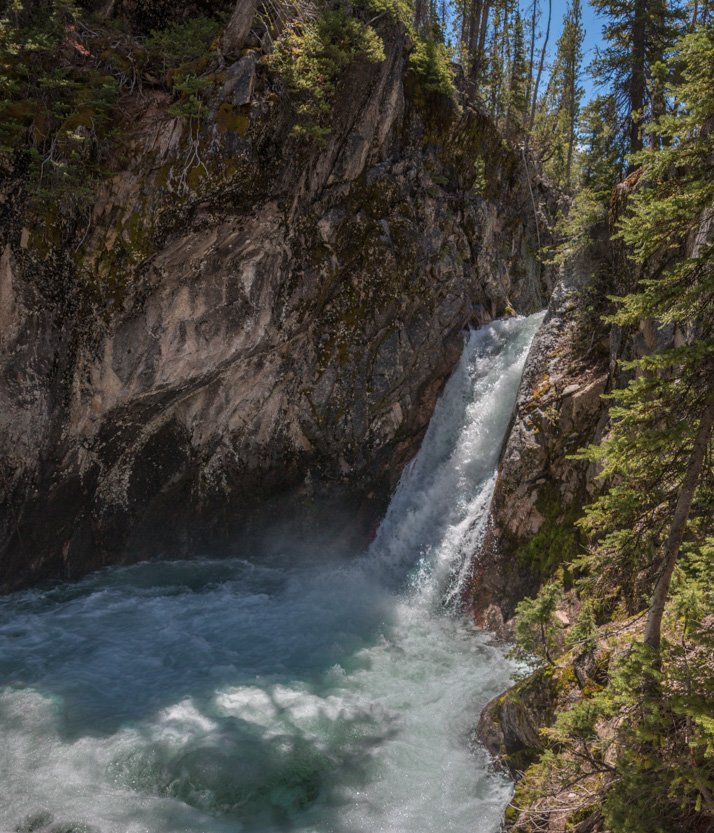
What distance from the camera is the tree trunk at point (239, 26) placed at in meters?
11.7

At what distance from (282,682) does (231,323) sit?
306 inches

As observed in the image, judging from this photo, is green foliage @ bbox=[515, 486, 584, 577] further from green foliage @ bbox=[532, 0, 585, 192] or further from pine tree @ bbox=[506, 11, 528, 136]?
green foliage @ bbox=[532, 0, 585, 192]

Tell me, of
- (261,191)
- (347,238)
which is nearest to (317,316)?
(347,238)

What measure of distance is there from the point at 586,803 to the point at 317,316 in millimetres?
11152

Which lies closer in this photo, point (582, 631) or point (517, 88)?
point (582, 631)

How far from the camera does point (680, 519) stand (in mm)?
4395

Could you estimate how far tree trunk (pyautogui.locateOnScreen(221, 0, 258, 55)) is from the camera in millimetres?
11742

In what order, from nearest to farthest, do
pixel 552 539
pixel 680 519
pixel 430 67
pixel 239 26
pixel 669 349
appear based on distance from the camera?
pixel 669 349 → pixel 680 519 → pixel 552 539 → pixel 239 26 → pixel 430 67

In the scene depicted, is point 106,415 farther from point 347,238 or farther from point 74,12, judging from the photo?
point 74,12

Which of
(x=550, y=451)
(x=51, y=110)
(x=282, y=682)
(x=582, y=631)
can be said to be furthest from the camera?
(x=51, y=110)

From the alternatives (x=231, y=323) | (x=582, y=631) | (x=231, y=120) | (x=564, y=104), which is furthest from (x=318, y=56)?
(x=564, y=104)

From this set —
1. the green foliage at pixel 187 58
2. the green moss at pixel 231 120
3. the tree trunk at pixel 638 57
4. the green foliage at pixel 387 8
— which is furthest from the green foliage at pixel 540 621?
the green foliage at pixel 387 8

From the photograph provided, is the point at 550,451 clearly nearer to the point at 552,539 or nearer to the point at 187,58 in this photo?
the point at 552,539

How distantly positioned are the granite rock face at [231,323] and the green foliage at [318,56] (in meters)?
0.48
